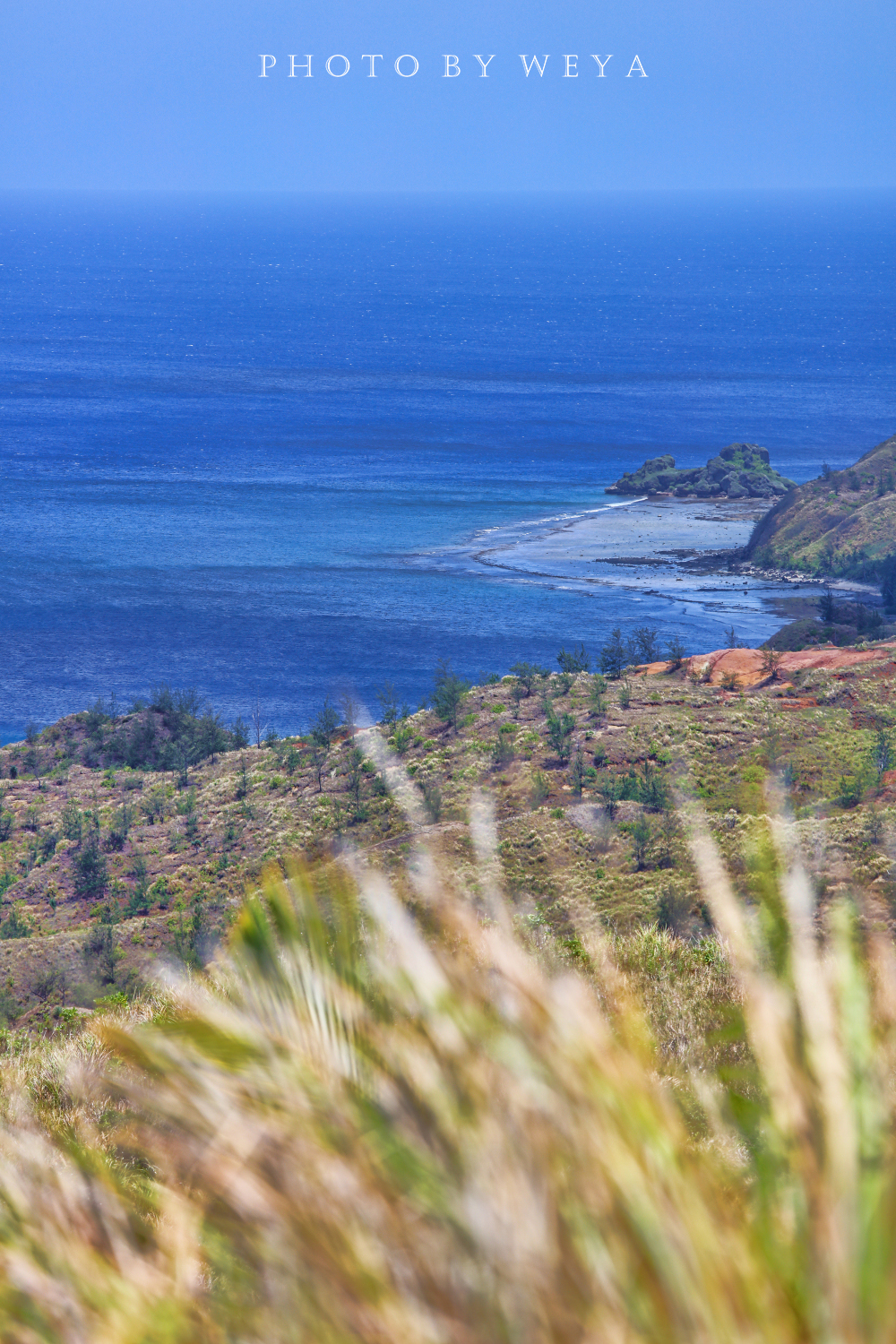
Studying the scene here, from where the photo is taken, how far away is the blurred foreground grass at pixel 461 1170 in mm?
1272

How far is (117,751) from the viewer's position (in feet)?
83.9

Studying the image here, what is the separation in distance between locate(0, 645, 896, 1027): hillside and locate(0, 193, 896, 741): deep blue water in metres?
19.8

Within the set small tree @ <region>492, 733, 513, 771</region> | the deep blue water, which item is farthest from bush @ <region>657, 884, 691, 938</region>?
the deep blue water

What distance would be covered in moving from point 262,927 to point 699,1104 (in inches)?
30.2

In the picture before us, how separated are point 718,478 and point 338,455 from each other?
27.4m

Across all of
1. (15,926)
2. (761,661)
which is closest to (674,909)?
(15,926)

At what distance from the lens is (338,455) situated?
283ft

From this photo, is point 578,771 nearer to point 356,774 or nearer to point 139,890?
point 356,774

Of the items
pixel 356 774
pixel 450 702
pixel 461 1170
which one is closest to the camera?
pixel 461 1170

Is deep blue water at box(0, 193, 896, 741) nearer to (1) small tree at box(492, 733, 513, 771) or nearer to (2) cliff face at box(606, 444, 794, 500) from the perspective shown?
(2) cliff face at box(606, 444, 794, 500)

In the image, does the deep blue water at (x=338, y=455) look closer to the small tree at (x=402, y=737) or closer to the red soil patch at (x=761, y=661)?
the small tree at (x=402, y=737)

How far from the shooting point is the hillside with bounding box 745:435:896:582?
1966 inches

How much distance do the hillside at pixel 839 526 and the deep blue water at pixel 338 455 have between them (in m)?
6.07

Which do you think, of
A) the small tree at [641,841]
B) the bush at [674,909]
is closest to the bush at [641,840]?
the small tree at [641,841]
